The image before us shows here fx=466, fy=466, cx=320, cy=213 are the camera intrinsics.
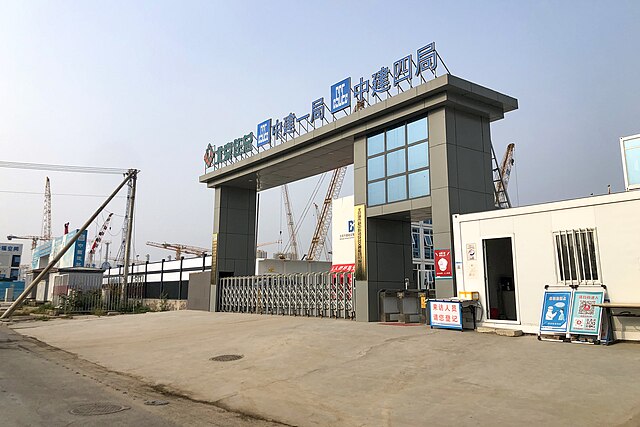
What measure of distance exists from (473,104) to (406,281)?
7.13 meters

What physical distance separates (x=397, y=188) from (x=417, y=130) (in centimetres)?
216

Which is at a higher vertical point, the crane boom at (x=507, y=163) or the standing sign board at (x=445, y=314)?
the crane boom at (x=507, y=163)

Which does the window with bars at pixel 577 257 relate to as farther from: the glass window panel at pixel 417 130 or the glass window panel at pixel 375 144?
the glass window panel at pixel 375 144

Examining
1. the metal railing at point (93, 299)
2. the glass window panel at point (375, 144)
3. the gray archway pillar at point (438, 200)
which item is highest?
the glass window panel at point (375, 144)

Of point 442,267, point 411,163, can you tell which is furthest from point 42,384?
point 411,163

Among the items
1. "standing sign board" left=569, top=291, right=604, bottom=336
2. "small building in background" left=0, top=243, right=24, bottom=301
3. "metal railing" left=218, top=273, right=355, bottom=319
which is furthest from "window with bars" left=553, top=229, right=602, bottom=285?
"small building in background" left=0, top=243, right=24, bottom=301

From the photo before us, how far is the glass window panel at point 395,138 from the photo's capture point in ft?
55.6

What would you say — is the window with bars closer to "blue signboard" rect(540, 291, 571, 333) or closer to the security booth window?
"blue signboard" rect(540, 291, 571, 333)

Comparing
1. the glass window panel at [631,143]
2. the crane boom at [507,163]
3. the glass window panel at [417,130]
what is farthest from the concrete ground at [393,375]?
the crane boom at [507,163]

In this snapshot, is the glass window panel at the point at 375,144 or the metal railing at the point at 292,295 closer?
Answer: the glass window panel at the point at 375,144

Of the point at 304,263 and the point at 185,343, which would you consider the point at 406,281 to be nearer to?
the point at 185,343

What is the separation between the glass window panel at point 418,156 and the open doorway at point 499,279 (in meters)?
3.52

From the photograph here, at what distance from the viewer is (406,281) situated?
18422mm

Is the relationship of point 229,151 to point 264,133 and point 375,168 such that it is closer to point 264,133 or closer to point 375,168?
point 264,133
